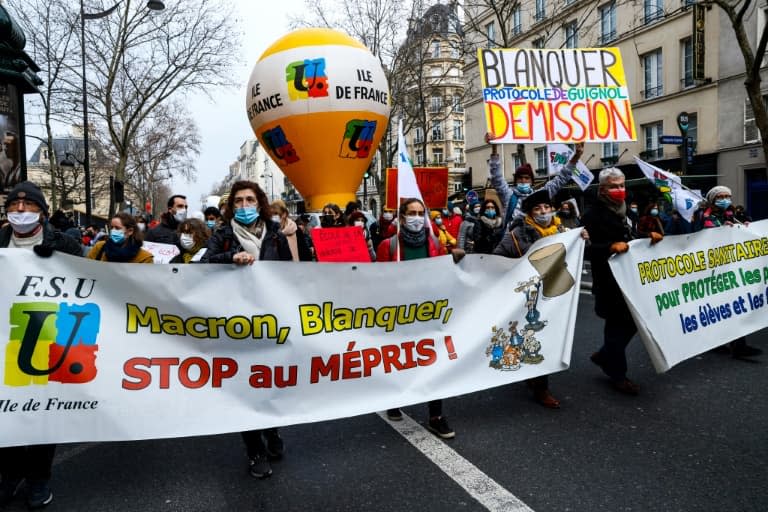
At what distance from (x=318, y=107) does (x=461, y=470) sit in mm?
8646

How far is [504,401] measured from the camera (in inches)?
186

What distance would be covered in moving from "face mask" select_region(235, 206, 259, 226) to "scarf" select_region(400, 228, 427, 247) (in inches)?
46.1

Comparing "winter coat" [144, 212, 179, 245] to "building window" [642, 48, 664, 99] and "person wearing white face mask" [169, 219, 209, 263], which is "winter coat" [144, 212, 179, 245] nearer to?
"person wearing white face mask" [169, 219, 209, 263]

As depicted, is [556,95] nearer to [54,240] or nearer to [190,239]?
[190,239]

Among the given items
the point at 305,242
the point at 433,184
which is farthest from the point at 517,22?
the point at 305,242

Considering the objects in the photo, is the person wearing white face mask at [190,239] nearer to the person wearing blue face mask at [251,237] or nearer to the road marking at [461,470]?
the person wearing blue face mask at [251,237]

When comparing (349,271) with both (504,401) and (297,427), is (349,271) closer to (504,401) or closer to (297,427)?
(297,427)

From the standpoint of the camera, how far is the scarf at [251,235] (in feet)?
12.4

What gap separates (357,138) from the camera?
38.3 feet

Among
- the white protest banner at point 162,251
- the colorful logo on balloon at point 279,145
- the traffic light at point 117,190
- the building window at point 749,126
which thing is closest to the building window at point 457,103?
the building window at point 749,126

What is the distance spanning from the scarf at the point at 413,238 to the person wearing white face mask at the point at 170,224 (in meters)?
3.88

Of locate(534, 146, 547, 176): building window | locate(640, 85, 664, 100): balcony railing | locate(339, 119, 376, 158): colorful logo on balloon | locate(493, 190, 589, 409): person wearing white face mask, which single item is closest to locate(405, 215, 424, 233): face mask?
locate(493, 190, 589, 409): person wearing white face mask

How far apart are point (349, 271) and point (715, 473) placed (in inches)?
97.1

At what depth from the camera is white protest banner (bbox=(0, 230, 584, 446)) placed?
315 centimetres
